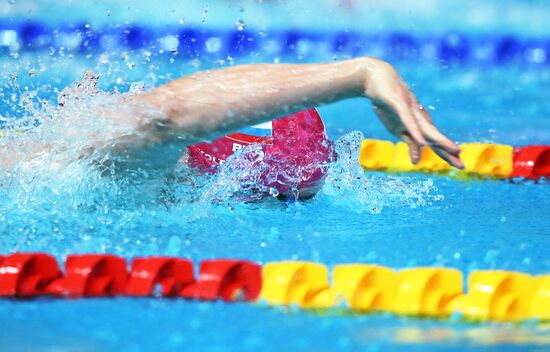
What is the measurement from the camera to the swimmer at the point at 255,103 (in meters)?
1.76

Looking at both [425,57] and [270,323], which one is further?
[425,57]

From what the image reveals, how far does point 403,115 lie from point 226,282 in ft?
1.48

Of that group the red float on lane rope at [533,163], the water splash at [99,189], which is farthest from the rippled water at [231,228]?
the red float on lane rope at [533,163]

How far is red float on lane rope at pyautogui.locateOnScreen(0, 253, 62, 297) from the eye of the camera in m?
1.78

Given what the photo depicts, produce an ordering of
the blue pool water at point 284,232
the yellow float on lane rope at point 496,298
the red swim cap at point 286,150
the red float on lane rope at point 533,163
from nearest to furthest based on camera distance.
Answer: the blue pool water at point 284,232
the yellow float on lane rope at point 496,298
the red swim cap at point 286,150
the red float on lane rope at point 533,163

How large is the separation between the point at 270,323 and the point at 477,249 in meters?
0.71

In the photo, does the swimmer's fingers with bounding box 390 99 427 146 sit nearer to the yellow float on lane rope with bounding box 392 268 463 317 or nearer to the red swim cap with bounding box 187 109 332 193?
the yellow float on lane rope with bounding box 392 268 463 317

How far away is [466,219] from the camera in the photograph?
8.21 feet

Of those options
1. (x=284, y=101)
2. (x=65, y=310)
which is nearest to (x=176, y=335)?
(x=65, y=310)

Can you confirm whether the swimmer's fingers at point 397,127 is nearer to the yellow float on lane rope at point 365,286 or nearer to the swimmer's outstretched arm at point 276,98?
the swimmer's outstretched arm at point 276,98

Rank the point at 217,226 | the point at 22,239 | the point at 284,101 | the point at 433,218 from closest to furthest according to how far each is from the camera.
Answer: the point at 284,101 < the point at 22,239 < the point at 217,226 < the point at 433,218

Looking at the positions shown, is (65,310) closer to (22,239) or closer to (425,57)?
(22,239)

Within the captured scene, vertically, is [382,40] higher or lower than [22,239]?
higher

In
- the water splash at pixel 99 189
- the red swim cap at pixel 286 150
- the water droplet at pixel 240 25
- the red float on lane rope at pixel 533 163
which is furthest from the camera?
the water droplet at pixel 240 25
